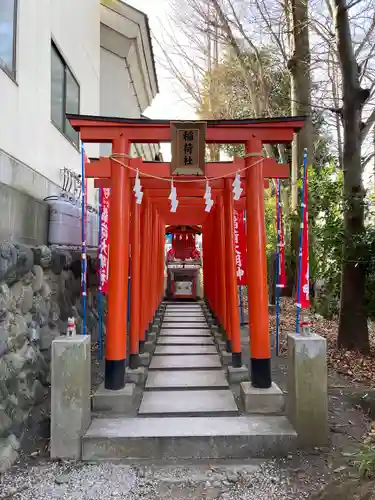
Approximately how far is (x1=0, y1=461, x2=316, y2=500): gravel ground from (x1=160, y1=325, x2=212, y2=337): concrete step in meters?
5.22

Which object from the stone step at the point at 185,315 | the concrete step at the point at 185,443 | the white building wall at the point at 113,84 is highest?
the white building wall at the point at 113,84

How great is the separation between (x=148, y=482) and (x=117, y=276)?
7.64 feet

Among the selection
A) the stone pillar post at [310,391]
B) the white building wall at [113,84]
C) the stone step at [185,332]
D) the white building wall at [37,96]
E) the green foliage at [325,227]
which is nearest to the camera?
the stone pillar post at [310,391]

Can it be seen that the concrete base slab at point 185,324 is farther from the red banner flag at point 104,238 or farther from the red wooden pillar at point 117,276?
the red wooden pillar at point 117,276

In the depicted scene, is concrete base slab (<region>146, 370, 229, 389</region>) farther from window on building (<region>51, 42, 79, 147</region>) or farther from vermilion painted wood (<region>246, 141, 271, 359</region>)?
window on building (<region>51, 42, 79, 147</region>)

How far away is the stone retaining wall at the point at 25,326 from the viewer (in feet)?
13.5

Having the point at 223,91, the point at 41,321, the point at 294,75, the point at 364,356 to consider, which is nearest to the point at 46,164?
the point at 41,321

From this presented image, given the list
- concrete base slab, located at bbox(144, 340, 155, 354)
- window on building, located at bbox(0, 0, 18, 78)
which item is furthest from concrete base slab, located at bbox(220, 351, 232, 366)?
window on building, located at bbox(0, 0, 18, 78)

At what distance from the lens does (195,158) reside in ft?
16.7

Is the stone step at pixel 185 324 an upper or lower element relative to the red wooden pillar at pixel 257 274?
lower

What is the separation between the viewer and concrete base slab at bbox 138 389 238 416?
16.2ft

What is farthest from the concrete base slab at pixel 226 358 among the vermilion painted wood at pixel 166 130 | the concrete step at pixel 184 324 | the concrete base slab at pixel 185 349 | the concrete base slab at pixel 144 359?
the vermilion painted wood at pixel 166 130

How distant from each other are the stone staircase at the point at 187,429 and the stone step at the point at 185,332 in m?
3.18

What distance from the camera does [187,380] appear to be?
20.1 feet
